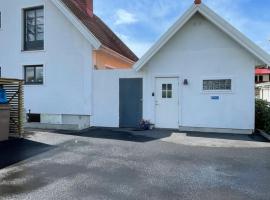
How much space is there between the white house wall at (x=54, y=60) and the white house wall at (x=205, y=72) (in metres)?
3.36

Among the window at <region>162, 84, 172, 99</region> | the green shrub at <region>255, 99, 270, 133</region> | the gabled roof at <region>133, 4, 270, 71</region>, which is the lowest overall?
the green shrub at <region>255, 99, 270, 133</region>

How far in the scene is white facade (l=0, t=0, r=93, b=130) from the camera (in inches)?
565

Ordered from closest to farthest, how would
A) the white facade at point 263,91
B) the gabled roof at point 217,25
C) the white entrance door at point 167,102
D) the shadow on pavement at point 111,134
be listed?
the shadow on pavement at point 111,134 < the gabled roof at point 217,25 < the white entrance door at point 167,102 < the white facade at point 263,91

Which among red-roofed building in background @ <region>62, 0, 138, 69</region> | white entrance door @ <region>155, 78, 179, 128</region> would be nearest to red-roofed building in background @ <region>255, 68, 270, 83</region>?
red-roofed building in background @ <region>62, 0, 138, 69</region>

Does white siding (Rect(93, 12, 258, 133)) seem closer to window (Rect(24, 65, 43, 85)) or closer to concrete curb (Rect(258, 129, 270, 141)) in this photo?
concrete curb (Rect(258, 129, 270, 141))

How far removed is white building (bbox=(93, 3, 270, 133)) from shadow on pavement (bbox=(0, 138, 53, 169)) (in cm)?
471

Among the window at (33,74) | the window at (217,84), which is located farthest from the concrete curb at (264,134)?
the window at (33,74)

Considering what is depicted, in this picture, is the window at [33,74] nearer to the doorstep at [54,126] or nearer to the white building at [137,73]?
the white building at [137,73]

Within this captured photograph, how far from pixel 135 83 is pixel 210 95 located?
134 inches

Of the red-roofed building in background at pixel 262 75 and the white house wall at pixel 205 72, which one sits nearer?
the white house wall at pixel 205 72

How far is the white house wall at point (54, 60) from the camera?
1437cm

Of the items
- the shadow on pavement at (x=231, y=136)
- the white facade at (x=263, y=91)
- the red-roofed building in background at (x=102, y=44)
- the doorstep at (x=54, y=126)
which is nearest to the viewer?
the shadow on pavement at (x=231, y=136)

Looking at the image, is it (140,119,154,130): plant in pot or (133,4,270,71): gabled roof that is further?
(140,119,154,130): plant in pot

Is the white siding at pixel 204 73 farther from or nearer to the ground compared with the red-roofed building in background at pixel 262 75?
nearer to the ground
